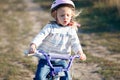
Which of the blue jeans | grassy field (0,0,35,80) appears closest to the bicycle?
the blue jeans

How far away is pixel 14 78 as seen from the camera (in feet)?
22.9

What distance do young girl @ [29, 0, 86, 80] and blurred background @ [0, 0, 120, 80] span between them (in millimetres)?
2194

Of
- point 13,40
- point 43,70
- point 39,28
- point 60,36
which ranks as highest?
point 60,36

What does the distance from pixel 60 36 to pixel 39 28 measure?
6.74 m

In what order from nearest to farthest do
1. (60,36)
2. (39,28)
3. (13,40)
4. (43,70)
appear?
(43,70), (60,36), (13,40), (39,28)

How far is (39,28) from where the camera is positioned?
1166 cm

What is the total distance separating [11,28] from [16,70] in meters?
4.34

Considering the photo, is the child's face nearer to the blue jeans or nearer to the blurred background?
the blue jeans

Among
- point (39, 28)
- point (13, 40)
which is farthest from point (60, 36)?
point (39, 28)

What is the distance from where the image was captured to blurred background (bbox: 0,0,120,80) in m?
7.64

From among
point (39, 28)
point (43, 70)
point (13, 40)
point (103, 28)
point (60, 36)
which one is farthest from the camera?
point (39, 28)

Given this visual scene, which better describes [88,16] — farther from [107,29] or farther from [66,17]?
[66,17]

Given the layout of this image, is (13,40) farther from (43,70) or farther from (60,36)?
(43,70)

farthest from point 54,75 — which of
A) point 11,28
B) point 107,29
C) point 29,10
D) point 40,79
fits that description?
point 29,10
